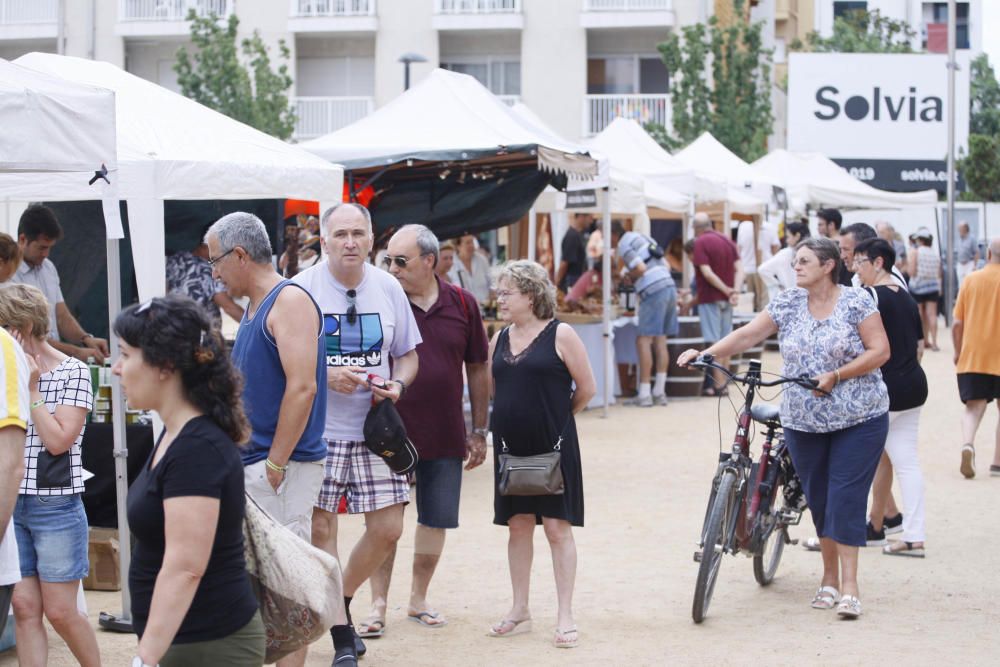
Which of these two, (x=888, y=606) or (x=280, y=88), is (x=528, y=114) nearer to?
(x=888, y=606)

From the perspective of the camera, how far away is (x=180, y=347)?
129 inches

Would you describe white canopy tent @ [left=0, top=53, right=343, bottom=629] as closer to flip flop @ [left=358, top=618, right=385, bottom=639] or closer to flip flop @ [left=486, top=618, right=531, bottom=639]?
flip flop @ [left=358, top=618, right=385, bottom=639]

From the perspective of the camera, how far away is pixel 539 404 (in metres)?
6.12

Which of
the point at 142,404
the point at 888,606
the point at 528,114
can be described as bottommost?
the point at 888,606

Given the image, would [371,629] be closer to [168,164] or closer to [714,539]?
[714,539]

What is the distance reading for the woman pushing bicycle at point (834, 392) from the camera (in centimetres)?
657

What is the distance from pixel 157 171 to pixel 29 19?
32.6m

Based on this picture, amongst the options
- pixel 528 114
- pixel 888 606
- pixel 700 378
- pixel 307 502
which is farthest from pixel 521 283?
pixel 700 378

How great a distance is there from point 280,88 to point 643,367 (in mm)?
19122

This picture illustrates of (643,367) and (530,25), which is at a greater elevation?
(530,25)

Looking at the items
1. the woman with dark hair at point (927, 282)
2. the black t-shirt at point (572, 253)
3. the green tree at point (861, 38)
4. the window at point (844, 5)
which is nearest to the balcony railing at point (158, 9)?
the black t-shirt at point (572, 253)

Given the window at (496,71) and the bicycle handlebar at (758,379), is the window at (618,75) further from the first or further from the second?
the bicycle handlebar at (758,379)

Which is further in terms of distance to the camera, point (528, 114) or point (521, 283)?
point (528, 114)

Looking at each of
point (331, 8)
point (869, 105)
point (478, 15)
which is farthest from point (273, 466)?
point (869, 105)
